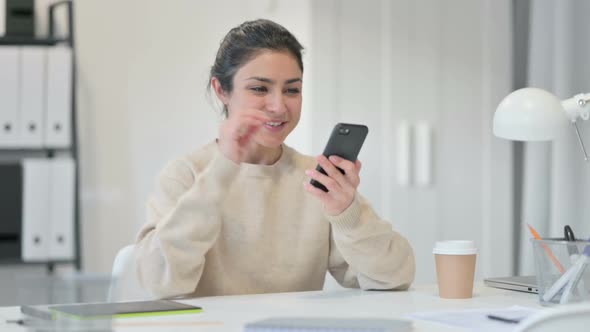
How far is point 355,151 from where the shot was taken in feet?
5.66

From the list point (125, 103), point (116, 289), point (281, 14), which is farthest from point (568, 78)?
point (116, 289)

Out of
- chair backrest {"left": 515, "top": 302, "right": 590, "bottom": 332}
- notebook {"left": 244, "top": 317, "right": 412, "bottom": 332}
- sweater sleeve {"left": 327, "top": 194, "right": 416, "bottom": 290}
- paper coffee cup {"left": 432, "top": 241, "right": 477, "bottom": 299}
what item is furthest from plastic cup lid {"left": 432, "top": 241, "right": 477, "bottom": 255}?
chair backrest {"left": 515, "top": 302, "right": 590, "bottom": 332}

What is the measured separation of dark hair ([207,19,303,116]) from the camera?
2.00 m

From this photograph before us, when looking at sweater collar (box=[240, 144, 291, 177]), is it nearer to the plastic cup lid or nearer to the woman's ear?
the woman's ear

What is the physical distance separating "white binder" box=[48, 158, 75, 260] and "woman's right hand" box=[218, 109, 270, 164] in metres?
1.38

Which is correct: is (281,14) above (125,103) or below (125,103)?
above

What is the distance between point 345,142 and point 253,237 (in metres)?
0.38

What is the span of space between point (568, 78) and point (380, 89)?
2.13ft

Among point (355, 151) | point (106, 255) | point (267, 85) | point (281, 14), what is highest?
point (281, 14)

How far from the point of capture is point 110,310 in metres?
1.02

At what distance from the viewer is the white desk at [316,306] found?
4.44ft

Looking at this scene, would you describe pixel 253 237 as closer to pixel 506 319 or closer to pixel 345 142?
pixel 345 142

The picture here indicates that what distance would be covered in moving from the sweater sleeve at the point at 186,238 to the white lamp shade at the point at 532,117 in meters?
0.56

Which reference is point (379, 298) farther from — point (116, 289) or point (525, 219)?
point (525, 219)
